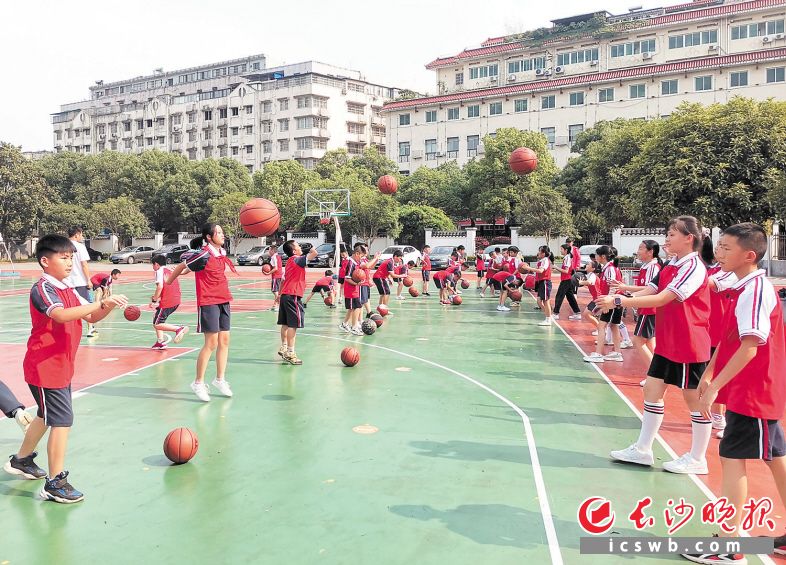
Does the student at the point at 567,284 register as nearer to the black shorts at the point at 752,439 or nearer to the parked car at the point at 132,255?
the black shorts at the point at 752,439

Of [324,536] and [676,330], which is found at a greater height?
[676,330]

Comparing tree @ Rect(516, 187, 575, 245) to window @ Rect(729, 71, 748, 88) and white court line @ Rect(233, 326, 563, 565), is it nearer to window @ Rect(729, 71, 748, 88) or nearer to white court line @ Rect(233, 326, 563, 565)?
window @ Rect(729, 71, 748, 88)

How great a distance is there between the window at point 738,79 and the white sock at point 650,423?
4711cm

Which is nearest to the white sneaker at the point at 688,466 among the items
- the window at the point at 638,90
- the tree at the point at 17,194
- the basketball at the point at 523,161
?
the basketball at the point at 523,161

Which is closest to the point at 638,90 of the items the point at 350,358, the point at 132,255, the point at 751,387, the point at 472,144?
the point at 472,144

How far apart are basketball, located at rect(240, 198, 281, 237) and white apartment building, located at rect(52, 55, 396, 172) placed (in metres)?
56.2

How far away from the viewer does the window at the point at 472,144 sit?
55.2 meters

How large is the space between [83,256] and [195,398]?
4270 millimetres

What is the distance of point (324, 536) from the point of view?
13.3 ft

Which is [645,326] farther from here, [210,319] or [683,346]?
[210,319]

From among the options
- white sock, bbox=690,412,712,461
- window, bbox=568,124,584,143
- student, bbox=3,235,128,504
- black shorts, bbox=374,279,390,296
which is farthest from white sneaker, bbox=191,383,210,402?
window, bbox=568,124,584,143

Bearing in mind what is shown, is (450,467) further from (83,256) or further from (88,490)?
(83,256)

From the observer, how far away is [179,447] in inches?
206

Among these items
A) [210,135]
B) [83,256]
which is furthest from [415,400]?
[210,135]
